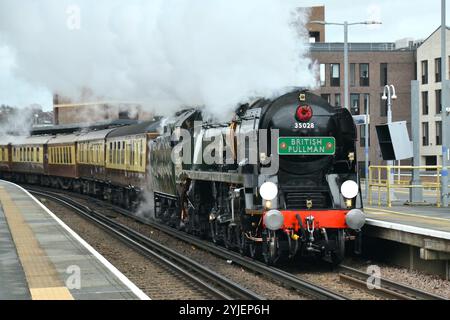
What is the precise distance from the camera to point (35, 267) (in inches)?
485

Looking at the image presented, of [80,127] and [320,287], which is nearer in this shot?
[320,287]

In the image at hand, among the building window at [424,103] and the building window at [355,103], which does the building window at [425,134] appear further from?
the building window at [355,103]

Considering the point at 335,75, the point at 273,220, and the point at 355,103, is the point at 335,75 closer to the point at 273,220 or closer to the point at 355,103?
the point at 355,103

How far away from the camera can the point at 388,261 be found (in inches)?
576

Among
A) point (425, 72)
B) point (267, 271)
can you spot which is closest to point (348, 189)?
point (267, 271)

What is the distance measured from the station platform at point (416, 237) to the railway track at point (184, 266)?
3.43 m

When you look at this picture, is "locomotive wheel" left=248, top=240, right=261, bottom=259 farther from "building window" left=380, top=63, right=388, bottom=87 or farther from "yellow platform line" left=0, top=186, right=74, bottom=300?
"building window" left=380, top=63, right=388, bottom=87

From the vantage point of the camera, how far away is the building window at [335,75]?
58500mm

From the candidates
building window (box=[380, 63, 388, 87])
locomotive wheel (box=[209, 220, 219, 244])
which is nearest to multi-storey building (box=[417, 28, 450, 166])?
building window (box=[380, 63, 388, 87])

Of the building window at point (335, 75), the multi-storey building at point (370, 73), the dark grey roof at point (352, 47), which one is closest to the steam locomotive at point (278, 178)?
the dark grey roof at point (352, 47)

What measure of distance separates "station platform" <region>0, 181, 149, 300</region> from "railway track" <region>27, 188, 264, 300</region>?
132cm

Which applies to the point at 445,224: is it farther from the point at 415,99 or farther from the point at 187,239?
the point at 415,99

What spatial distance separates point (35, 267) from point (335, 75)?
48.7 meters
